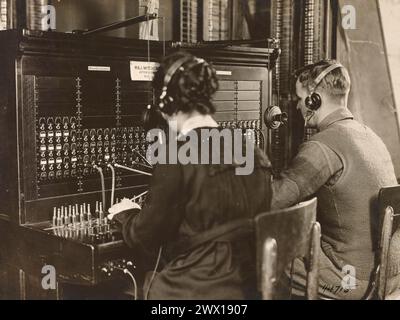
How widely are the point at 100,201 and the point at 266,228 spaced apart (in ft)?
3.85

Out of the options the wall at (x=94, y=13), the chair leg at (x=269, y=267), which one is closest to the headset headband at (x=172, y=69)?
the chair leg at (x=269, y=267)

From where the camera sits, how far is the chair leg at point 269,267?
1.86 m

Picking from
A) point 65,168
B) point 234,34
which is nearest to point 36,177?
point 65,168

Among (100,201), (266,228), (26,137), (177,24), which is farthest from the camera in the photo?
(177,24)

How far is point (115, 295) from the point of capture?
9.13 ft

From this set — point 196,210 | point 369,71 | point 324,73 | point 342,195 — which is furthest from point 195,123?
point 369,71

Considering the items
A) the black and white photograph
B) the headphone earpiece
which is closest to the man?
the black and white photograph

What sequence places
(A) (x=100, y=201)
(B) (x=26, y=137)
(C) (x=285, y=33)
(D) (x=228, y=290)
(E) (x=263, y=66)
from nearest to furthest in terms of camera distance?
(D) (x=228, y=290)
(B) (x=26, y=137)
(A) (x=100, y=201)
(E) (x=263, y=66)
(C) (x=285, y=33)

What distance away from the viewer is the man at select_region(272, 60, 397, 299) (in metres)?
2.49

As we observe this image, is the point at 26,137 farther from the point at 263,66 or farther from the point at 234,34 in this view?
the point at 234,34

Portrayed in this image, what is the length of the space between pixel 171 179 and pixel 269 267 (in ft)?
1.47

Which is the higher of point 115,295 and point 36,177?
point 36,177

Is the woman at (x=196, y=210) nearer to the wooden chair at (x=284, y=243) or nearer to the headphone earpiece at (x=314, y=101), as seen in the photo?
the wooden chair at (x=284, y=243)

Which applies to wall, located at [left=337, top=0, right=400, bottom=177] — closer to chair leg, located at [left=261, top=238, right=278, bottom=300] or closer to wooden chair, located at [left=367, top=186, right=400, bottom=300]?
wooden chair, located at [left=367, top=186, right=400, bottom=300]
